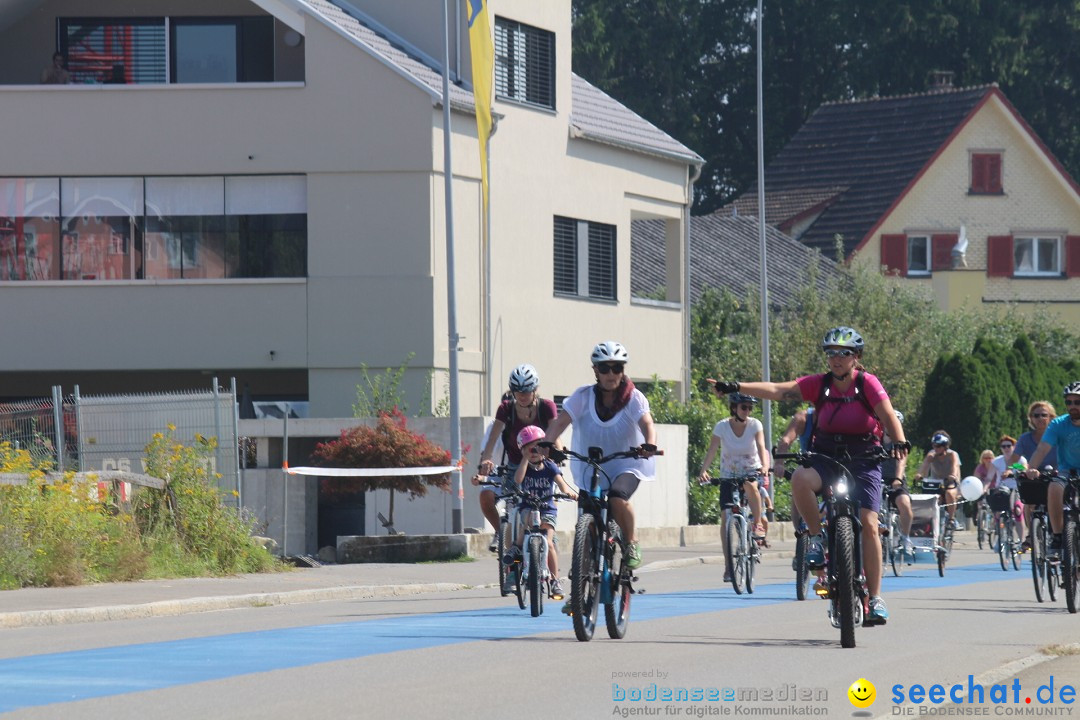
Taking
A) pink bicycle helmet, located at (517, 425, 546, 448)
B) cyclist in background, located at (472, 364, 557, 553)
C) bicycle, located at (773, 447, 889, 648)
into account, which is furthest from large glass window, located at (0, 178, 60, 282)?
bicycle, located at (773, 447, 889, 648)

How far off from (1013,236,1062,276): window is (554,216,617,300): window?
2824 centimetres

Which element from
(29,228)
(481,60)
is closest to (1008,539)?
(481,60)

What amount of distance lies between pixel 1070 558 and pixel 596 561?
5409mm

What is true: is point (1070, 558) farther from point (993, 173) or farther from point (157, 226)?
point (993, 173)

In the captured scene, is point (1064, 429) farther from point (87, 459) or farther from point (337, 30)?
point (337, 30)

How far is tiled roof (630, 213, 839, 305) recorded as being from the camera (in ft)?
168

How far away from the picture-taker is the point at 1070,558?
1576cm

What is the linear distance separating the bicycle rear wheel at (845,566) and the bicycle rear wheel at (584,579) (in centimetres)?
143

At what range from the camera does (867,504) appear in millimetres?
12000

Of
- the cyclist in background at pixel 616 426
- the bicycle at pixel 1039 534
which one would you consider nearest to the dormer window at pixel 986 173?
the bicycle at pixel 1039 534

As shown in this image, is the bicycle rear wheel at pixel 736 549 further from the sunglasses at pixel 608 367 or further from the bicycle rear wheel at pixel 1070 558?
the sunglasses at pixel 608 367

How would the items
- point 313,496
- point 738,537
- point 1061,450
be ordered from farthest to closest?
point 313,496 → point 738,537 → point 1061,450

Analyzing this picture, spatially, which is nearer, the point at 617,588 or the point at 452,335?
the point at 617,588

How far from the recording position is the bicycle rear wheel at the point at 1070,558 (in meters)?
15.7
